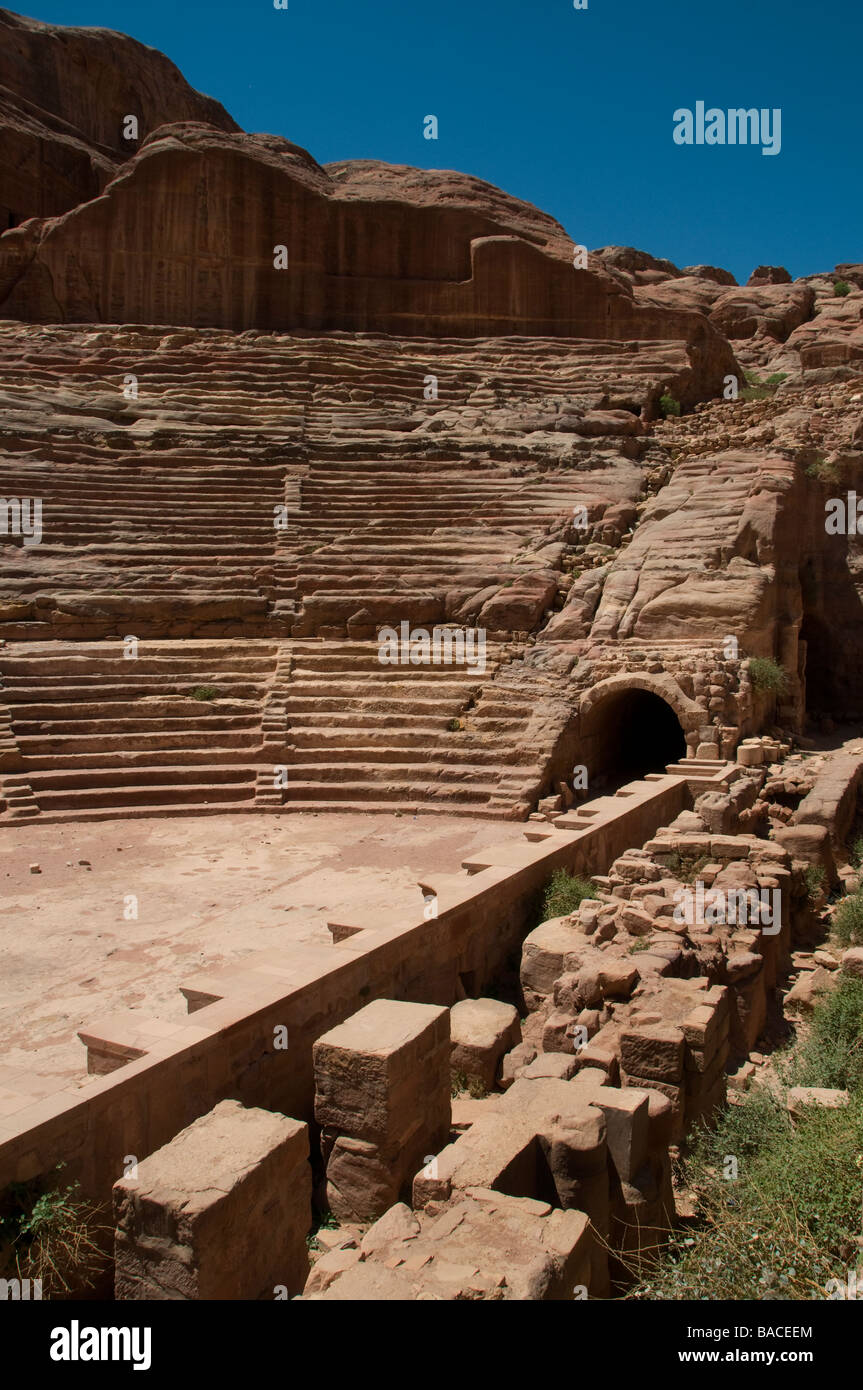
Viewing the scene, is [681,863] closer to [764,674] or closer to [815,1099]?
[815,1099]

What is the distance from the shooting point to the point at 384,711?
13.3 meters

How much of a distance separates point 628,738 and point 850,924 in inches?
308

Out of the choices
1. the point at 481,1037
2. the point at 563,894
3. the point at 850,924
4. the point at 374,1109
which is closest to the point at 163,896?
the point at 563,894

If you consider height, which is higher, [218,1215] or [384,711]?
[384,711]

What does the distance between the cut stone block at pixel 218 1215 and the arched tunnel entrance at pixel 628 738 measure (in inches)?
388

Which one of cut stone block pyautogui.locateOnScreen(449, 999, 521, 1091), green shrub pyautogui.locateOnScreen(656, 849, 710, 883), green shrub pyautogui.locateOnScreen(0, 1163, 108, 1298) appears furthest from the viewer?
green shrub pyautogui.locateOnScreen(656, 849, 710, 883)

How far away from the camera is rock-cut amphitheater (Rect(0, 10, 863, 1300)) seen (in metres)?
3.91

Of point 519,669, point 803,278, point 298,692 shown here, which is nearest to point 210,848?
point 298,692

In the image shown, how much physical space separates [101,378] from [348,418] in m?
6.14

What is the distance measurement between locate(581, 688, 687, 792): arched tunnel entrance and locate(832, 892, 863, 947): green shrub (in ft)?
16.6

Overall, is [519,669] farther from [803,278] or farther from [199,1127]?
[803,278]

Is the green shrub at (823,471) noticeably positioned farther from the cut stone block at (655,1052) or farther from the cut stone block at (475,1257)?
the cut stone block at (475,1257)

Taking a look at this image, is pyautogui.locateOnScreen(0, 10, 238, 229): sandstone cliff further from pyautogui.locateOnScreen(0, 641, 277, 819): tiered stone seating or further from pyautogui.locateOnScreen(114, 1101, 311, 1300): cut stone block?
pyautogui.locateOnScreen(114, 1101, 311, 1300): cut stone block

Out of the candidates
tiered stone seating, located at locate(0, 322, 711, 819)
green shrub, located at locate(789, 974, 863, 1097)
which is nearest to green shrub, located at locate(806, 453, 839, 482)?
tiered stone seating, located at locate(0, 322, 711, 819)
